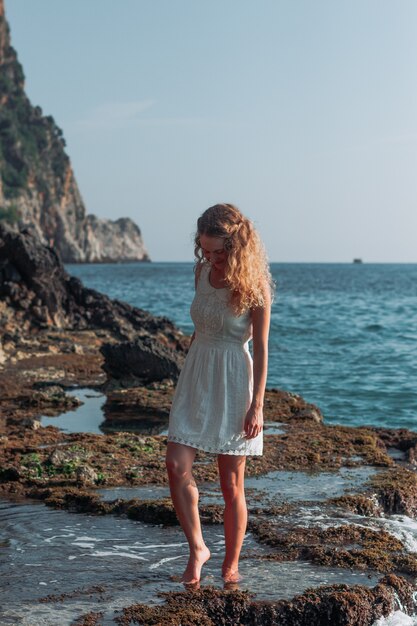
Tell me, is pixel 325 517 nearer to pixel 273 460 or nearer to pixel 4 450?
pixel 273 460

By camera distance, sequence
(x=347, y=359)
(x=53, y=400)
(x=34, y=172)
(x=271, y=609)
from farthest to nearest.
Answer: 1. (x=34, y=172)
2. (x=347, y=359)
3. (x=53, y=400)
4. (x=271, y=609)

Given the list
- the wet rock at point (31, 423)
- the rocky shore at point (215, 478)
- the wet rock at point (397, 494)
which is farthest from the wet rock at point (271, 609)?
the wet rock at point (31, 423)

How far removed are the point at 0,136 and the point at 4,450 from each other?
12568 centimetres

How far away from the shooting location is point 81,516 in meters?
7.18

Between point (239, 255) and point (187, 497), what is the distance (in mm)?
1441

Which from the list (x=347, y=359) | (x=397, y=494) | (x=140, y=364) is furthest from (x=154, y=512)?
(x=347, y=359)

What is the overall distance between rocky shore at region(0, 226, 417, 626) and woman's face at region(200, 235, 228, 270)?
1907 millimetres

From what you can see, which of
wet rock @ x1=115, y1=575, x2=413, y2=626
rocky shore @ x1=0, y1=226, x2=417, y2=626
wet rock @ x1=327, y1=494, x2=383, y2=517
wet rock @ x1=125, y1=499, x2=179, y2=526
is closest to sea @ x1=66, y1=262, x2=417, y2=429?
rocky shore @ x1=0, y1=226, x2=417, y2=626

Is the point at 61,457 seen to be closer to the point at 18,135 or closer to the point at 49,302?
the point at 49,302

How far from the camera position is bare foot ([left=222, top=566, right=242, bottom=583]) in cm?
563

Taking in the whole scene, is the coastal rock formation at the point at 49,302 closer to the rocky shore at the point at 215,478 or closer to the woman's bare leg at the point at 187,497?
the rocky shore at the point at 215,478

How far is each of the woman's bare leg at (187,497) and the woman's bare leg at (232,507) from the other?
17cm

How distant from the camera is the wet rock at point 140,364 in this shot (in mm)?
14008

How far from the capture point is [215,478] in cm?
816
